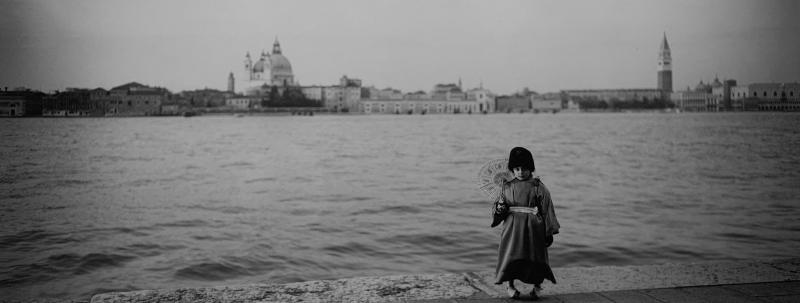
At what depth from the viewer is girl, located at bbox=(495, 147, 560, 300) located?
2.73 metres

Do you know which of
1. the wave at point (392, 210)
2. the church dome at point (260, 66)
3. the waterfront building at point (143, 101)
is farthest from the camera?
the church dome at point (260, 66)

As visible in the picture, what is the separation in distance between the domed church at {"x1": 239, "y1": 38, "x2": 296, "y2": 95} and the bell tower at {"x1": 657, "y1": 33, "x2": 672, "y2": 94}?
57389 millimetres

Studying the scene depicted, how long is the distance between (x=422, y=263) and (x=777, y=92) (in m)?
8.25

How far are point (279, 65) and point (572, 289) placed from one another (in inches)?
4449

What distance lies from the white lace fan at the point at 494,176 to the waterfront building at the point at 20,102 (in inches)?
403

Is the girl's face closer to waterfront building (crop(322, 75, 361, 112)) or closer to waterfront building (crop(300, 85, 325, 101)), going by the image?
waterfront building (crop(300, 85, 325, 101))

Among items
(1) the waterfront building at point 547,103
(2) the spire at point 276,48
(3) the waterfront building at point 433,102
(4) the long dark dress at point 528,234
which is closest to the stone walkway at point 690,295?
(4) the long dark dress at point 528,234

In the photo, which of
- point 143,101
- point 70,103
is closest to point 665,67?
point 143,101

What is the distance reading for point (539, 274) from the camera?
2.72 metres

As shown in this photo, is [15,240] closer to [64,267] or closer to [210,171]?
[64,267]

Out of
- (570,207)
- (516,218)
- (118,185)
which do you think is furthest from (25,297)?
(118,185)

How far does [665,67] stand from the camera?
60.0 m

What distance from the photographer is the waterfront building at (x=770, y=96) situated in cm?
1059

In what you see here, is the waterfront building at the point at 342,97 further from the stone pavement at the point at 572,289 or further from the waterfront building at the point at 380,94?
the stone pavement at the point at 572,289
